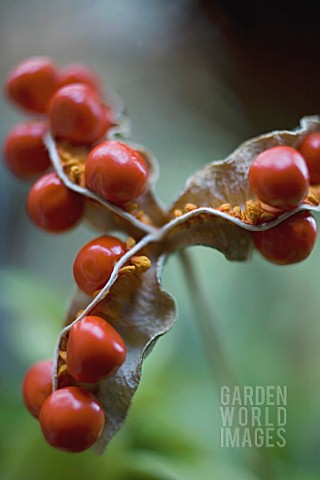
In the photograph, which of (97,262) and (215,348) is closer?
(97,262)

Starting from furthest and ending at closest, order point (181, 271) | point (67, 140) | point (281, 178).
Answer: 1. point (181, 271)
2. point (67, 140)
3. point (281, 178)

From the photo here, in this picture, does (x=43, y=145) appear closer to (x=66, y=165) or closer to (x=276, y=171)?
(x=66, y=165)

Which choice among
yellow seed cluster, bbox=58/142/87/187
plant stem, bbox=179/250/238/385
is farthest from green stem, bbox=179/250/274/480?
yellow seed cluster, bbox=58/142/87/187

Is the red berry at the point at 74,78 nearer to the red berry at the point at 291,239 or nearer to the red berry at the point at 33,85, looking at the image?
the red berry at the point at 33,85

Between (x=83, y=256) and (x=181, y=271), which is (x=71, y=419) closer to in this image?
(x=83, y=256)

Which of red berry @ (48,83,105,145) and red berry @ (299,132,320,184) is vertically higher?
red berry @ (48,83,105,145)

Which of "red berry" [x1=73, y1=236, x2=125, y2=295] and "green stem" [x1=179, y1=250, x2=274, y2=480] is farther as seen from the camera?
"green stem" [x1=179, y1=250, x2=274, y2=480]

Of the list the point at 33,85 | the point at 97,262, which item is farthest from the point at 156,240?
the point at 33,85

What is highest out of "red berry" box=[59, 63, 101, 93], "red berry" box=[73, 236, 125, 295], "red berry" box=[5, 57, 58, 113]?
"red berry" box=[59, 63, 101, 93]

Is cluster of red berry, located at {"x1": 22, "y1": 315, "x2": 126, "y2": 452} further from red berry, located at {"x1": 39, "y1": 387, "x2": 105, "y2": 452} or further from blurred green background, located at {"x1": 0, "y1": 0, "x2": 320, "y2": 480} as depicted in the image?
blurred green background, located at {"x1": 0, "y1": 0, "x2": 320, "y2": 480}
